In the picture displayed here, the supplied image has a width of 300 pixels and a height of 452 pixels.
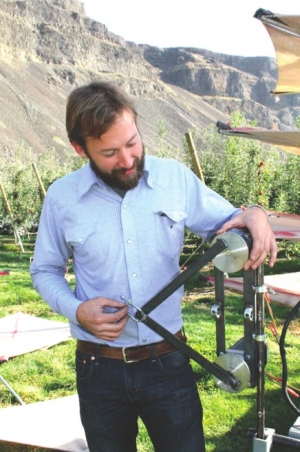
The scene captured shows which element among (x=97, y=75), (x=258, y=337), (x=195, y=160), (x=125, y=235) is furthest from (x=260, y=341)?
(x=97, y=75)

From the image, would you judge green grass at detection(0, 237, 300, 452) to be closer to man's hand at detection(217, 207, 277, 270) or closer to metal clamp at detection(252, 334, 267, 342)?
metal clamp at detection(252, 334, 267, 342)

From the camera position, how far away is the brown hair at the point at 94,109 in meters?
1.84

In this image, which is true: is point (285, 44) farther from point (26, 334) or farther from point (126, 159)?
point (26, 334)

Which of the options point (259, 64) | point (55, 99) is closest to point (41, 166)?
point (55, 99)

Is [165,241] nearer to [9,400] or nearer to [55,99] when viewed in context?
[9,400]

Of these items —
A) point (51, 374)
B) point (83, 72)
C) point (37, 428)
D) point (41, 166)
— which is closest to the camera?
point (37, 428)

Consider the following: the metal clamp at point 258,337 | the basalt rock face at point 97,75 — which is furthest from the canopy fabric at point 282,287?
the basalt rock face at point 97,75

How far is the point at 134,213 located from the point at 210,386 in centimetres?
310

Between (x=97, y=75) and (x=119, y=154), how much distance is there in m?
81.6

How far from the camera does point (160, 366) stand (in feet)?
6.50

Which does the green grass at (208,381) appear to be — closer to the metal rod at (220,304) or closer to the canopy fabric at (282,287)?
the canopy fabric at (282,287)

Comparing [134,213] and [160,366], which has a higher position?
[134,213]

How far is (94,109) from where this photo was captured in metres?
1.84

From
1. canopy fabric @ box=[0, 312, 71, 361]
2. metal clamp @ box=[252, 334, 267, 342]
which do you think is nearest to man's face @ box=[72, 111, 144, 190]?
metal clamp @ box=[252, 334, 267, 342]
